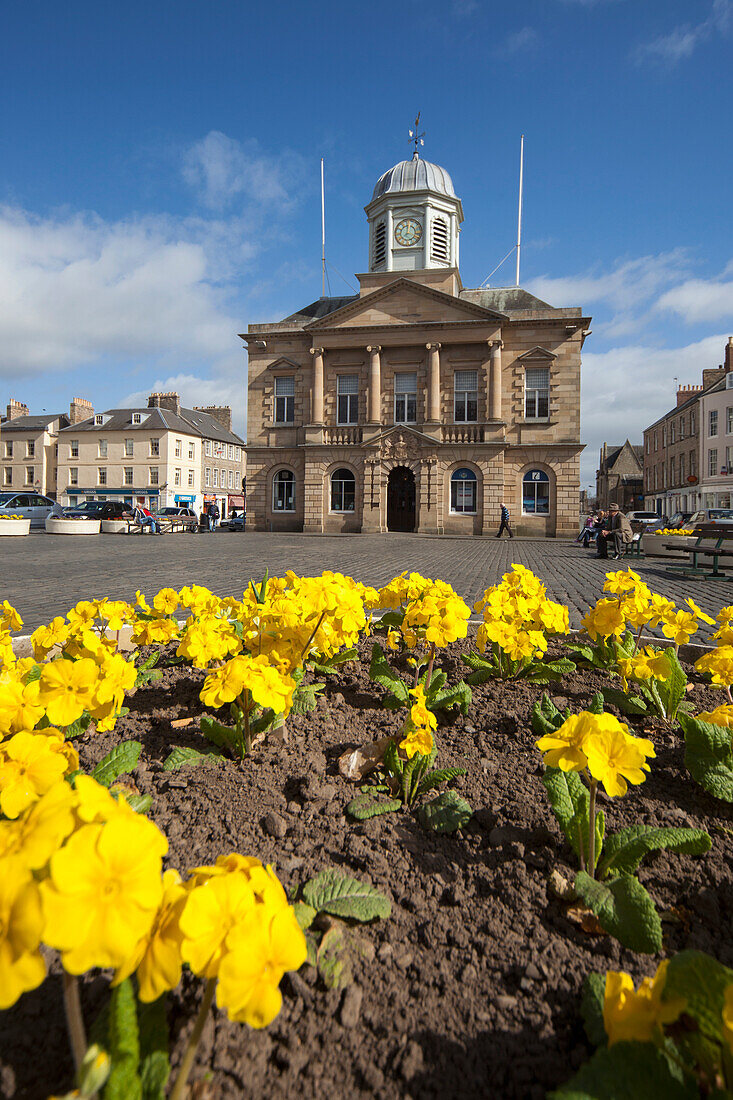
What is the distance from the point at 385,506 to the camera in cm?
3189

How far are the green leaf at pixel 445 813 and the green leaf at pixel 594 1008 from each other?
2.28ft

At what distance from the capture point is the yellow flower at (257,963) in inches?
36.6

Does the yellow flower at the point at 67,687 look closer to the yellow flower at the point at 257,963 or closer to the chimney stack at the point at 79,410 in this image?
the yellow flower at the point at 257,963

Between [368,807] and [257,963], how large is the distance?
123cm

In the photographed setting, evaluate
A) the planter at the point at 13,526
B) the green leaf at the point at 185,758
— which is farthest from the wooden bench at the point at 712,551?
the planter at the point at 13,526

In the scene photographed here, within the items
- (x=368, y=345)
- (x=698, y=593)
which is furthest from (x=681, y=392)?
(x=698, y=593)

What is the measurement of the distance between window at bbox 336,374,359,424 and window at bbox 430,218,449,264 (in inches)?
384

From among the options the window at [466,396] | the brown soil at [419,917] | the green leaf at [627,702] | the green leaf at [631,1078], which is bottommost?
the brown soil at [419,917]

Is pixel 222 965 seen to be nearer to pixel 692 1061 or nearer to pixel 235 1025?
pixel 235 1025

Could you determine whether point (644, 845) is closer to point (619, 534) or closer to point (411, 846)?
point (411, 846)

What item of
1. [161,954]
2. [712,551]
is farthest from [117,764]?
[712,551]

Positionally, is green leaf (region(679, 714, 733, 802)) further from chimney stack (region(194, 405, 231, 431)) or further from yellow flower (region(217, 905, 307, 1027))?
chimney stack (region(194, 405, 231, 431))

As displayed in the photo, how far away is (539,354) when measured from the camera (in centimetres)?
3072

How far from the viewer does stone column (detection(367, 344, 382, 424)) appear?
104 feet
